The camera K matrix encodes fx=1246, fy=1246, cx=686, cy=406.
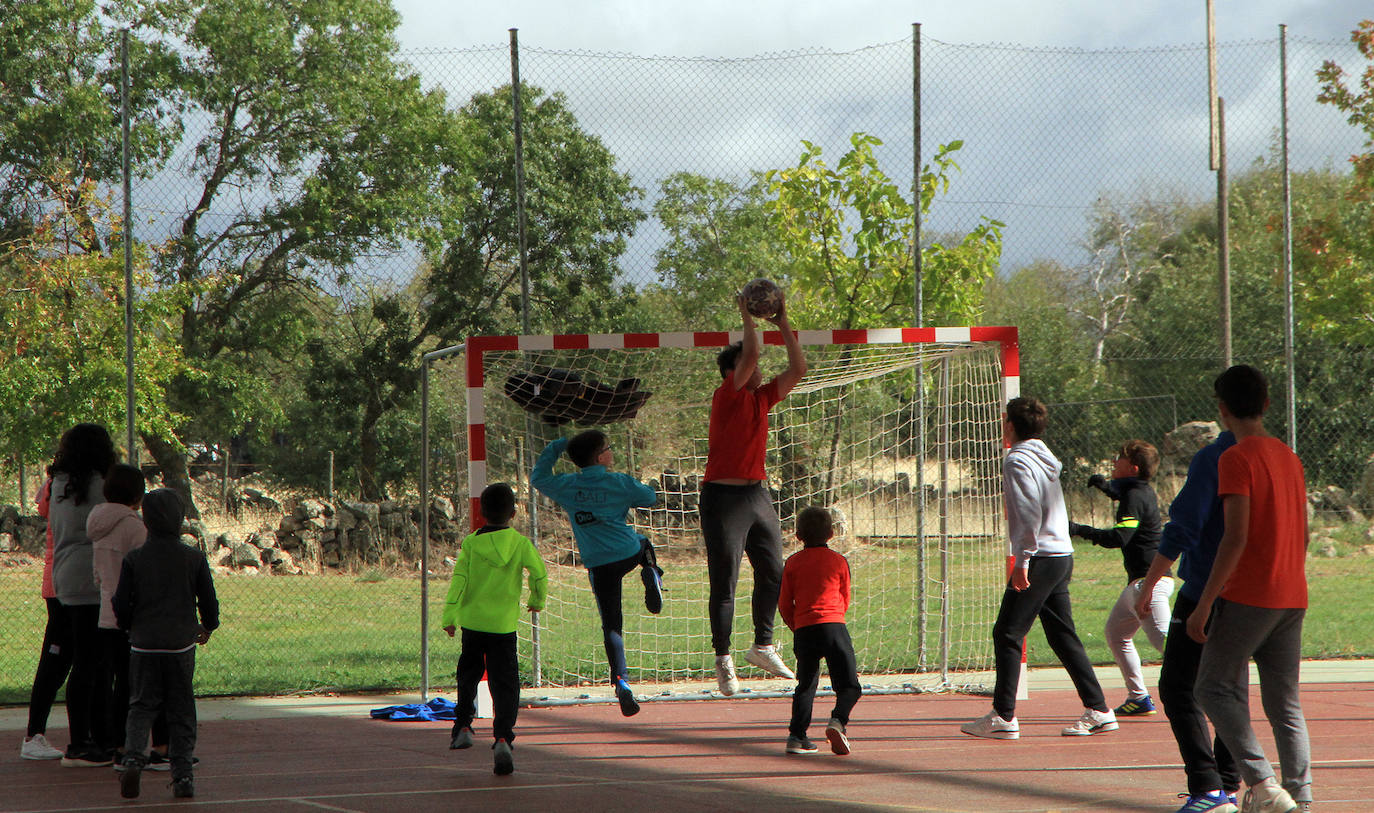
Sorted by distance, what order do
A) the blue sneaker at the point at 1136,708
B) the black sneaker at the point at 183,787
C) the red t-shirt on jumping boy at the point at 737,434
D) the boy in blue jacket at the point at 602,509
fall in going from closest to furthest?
the black sneaker at the point at 183,787 → the red t-shirt on jumping boy at the point at 737,434 → the boy in blue jacket at the point at 602,509 → the blue sneaker at the point at 1136,708

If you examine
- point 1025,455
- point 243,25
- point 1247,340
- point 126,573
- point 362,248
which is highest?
point 243,25

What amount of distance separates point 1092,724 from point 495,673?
132 inches

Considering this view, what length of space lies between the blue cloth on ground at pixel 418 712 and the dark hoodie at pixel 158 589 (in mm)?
2349

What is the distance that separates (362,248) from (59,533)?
1345 centimetres

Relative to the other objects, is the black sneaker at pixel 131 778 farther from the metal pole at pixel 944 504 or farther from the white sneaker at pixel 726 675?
the metal pole at pixel 944 504

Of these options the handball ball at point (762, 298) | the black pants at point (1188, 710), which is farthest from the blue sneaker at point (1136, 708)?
the handball ball at point (762, 298)

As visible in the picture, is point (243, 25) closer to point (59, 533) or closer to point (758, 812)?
point (59, 533)

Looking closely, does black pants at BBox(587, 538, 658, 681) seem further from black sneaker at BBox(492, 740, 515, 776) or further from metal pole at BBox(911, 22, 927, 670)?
metal pole at BBox(911, 22, 927, 670)

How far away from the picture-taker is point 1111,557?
63.0 feet

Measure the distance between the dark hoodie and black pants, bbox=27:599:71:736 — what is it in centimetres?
92

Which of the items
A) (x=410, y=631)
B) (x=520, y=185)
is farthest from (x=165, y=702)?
(x=410, y=631)

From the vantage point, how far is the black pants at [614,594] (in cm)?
706

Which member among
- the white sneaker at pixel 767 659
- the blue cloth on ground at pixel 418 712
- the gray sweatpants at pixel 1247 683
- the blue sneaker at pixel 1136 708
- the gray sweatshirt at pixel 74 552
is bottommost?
the blue cloth on ground at pixel 418 712

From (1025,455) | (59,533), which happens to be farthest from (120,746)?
(1025,455)
